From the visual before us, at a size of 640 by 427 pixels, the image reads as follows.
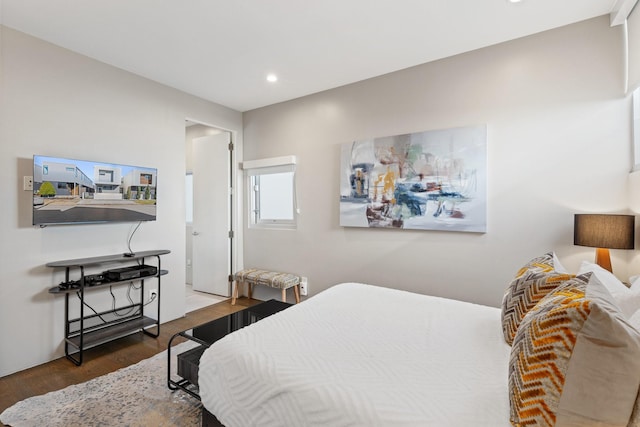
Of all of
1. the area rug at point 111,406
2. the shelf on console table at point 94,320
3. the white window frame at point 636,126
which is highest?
the white window frame at point 636,126

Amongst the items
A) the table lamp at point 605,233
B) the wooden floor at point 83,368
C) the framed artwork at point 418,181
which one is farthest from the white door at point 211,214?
→ the table lamp at point 605,233

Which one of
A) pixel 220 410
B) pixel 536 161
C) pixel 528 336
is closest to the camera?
pixel 528 336

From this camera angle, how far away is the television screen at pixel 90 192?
240 centimetres

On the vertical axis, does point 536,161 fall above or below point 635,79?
below

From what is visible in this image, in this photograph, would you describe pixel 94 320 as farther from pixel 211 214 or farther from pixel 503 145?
pixel 503 145

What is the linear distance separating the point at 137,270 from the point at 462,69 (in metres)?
3.63

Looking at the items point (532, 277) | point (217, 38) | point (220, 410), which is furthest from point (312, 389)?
point (217, 38)

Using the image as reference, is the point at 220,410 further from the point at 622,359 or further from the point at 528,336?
the point at 622,359

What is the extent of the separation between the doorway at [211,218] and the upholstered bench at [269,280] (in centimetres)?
31

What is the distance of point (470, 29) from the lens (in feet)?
7.91

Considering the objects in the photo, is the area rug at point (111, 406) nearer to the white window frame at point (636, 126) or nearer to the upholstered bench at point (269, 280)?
the upholstered bench at point (269, 280)

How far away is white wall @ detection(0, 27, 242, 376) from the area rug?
0.72 meters

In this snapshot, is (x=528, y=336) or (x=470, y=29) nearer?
(x=528, y=336)

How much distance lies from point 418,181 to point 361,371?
2106 mm
